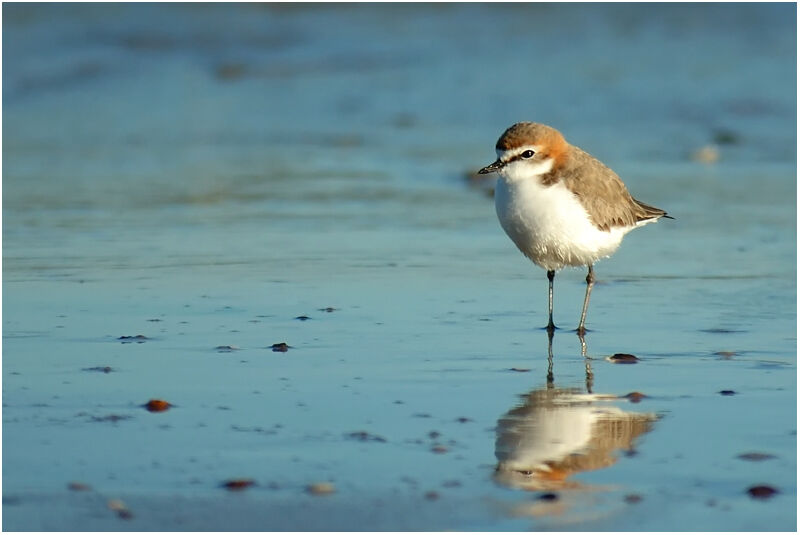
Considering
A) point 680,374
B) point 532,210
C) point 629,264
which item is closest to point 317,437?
point 680,374

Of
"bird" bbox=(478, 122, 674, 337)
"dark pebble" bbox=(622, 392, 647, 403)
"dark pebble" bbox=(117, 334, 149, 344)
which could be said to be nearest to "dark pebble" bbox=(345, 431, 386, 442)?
"dark pebble" bbox=(622, 392, 647, 403)

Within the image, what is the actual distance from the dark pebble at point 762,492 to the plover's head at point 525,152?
8.97 feet

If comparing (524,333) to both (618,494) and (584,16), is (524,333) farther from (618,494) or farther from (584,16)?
(584,16)

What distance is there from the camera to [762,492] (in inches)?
152

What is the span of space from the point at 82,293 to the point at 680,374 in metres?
3.18

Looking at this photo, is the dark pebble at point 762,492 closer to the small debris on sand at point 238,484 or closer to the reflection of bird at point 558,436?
the reflection of bird at point 558,436

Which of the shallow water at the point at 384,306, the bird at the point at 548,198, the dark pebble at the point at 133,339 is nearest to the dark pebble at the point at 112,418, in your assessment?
the shallow water at the point at 384,306

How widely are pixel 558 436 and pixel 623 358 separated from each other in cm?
120

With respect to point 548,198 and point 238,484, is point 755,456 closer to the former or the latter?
point 238,484

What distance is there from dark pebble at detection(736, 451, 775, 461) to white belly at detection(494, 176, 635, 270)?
89.3 inches

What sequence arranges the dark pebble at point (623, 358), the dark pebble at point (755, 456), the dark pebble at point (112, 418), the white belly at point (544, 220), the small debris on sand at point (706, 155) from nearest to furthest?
1. the dark pebble at point (755, 456)
2. the dark pebble at point (112, 418)
3. the dark pebble at point (623, 358)
4. the white belly at point (544, 220)
5. the small debris on sand at point (706, 155)

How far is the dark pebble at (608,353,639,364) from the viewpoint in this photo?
5520 mm

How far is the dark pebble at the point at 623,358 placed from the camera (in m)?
5.52

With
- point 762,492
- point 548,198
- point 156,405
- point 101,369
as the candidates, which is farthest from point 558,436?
point 548,198
